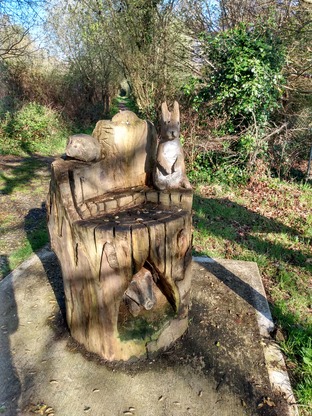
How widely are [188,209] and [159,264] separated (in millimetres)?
546

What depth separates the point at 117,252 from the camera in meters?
2.17

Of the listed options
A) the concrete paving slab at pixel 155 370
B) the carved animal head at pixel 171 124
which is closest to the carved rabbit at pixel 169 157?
the carved animal head at pixel 171 124

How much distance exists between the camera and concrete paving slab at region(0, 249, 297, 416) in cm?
209

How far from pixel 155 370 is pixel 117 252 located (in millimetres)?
1012

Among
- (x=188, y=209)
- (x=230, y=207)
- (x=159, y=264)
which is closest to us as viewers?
(x=159, y=264)

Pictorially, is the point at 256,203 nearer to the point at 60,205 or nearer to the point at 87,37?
the point at 60,205

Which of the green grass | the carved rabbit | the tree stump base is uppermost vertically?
the carved rabbit

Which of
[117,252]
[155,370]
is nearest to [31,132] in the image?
[117,252]

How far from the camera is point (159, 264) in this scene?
91.7 inches

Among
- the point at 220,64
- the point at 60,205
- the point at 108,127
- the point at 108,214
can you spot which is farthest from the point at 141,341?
the point at 220,64

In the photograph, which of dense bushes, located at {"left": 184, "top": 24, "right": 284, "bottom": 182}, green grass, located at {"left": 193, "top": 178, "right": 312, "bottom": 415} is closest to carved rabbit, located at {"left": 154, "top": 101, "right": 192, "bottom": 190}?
green grass, located at {"left": 193, "top": 178, "right": 312, "bottom": 415}

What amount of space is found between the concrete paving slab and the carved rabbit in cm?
131

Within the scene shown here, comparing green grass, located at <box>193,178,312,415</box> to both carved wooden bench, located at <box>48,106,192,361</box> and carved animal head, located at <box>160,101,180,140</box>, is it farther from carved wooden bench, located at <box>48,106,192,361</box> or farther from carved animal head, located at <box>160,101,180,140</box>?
carved animal head, located at <box>160,101,180,140</box>

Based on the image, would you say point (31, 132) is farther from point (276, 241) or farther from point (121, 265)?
point (121, 265)
